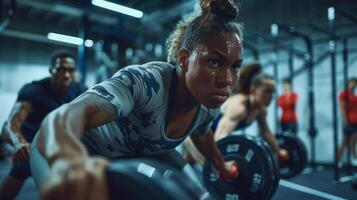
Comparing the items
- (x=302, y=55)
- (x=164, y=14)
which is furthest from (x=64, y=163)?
(x=164, y=14)

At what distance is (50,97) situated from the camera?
2232mm

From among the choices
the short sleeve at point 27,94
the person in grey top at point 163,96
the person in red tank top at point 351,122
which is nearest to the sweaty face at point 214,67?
the person in grey top at point 163,96

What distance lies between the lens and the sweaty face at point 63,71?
90.0 inches

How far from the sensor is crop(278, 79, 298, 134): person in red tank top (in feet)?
15.4

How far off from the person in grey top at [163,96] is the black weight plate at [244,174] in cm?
51

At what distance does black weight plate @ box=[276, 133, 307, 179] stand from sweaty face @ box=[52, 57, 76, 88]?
1990mm

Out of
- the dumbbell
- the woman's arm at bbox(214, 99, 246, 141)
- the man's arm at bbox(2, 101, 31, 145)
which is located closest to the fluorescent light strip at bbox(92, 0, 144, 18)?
the man's arm at bbox(2, 101, 31, 145)

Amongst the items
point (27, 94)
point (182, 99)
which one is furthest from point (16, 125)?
point (182, 99)

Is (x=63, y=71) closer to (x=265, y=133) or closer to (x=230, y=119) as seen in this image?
(x=230, y=119)

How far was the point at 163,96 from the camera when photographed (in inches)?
44.1

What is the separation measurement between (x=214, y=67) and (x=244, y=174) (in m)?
0.93

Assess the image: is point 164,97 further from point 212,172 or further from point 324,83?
point 324,83

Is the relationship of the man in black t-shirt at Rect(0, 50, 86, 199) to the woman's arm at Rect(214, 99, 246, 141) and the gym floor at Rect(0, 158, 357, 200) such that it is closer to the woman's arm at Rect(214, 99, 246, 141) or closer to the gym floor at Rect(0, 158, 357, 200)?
the gym floor at Rect(0, 158, 357, 200)

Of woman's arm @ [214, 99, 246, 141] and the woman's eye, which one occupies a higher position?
the woman's eye
